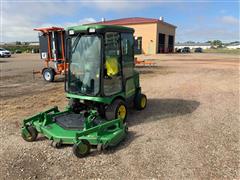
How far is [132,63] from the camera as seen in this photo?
6.27 meters

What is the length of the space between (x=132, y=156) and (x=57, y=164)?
126 cm

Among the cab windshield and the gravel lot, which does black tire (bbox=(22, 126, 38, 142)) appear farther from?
the cab windshield

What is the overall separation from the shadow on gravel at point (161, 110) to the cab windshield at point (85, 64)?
1401 mm

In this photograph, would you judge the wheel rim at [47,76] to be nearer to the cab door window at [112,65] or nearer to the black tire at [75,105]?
the black tire at [75,105]

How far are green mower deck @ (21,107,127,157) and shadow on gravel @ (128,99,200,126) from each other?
126cm

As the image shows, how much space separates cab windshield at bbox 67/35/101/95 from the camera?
515 centimetres

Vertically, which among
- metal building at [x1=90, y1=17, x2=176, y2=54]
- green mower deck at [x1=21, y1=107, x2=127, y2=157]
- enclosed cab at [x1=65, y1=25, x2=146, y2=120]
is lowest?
green mower deck at [x1=21, y1=107, x2=127, y2=157]

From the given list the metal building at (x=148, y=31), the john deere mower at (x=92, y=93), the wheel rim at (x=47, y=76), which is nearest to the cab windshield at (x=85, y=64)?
the john deere mower at (x=92, y=93)

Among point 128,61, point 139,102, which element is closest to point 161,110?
point 139,102

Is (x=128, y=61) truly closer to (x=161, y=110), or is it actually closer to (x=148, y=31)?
(x=161, y=110)

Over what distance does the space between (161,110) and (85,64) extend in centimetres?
280

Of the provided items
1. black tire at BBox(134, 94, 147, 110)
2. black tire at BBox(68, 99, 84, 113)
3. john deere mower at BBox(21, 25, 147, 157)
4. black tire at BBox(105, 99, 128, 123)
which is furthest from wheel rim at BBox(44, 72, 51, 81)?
black tire at BBox(105, 99, 128, 123)

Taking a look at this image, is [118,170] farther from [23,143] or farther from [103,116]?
[23,143]

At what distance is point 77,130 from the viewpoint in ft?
15.4
